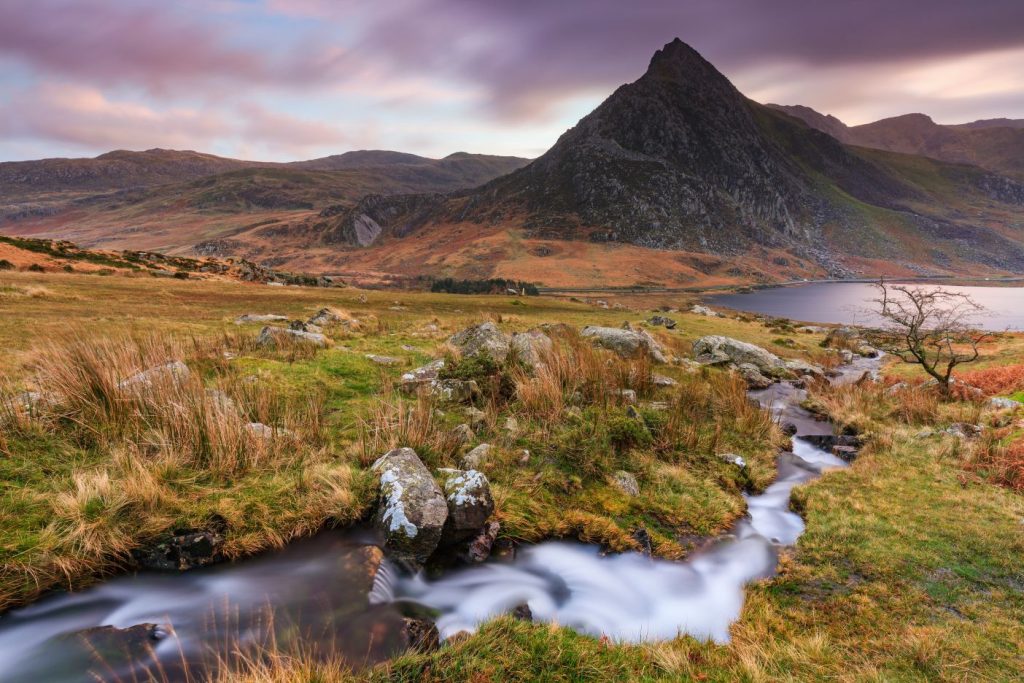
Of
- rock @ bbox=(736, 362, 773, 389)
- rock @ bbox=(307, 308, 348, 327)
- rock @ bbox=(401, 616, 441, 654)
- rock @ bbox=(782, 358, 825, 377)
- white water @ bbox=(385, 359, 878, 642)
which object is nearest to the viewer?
rock @ bbox=(401, 616, 441, 654)

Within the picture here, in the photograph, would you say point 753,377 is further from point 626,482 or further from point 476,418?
point 476,418

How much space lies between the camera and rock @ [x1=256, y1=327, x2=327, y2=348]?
52.7 feet

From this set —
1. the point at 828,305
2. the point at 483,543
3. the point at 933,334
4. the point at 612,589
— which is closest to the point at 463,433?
the point at 483,543

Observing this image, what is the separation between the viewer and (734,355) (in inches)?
946

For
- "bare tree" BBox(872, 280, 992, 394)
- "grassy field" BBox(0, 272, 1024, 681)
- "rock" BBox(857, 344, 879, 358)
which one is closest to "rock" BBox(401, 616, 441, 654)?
"grassy field" BBox(0, 272, 1024, 681)

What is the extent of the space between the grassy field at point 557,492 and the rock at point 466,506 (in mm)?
600

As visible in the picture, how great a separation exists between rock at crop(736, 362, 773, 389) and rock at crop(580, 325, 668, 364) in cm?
389

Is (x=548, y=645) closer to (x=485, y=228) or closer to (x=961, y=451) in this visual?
(x=961, y=451)

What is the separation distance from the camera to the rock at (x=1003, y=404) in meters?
13.4

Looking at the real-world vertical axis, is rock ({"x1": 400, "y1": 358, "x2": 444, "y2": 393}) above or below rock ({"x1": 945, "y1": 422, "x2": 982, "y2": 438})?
above

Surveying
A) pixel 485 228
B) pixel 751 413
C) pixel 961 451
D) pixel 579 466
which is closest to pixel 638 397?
pixel 751 413

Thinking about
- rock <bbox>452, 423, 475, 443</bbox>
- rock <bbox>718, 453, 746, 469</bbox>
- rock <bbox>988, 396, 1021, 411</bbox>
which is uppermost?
rock <bbox>452, 423, 475, 443</bbox>

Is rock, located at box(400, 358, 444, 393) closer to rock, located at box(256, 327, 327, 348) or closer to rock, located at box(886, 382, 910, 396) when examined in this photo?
rock, located at box(256, 327, 327, 348)

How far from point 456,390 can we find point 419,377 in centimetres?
169
